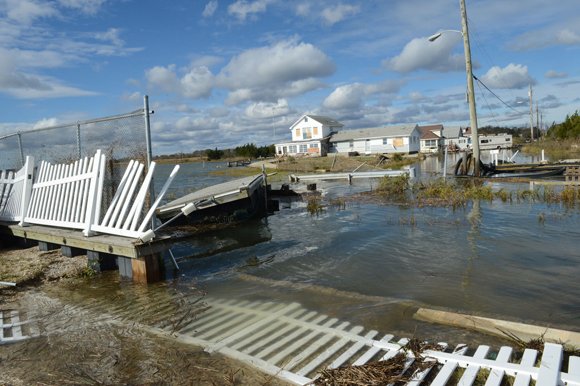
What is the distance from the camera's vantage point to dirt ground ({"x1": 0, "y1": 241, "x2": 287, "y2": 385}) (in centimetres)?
418

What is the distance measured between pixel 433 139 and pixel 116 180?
73.5m

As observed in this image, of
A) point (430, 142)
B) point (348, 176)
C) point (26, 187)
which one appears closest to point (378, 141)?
point (430, 142)

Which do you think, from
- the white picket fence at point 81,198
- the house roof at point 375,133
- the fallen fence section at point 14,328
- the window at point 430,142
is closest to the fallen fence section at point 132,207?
the white picket fence at point 81,198

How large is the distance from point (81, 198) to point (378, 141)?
5933 centimetres

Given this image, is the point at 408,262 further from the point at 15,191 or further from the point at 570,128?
the point at 570,128

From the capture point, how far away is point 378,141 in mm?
64750

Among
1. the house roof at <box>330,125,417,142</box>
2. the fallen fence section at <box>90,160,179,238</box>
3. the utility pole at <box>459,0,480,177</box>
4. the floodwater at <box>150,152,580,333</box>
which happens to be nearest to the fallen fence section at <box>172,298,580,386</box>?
the floodwater at <box>150,152,580,333</box>

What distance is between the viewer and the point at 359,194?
20.0 meters

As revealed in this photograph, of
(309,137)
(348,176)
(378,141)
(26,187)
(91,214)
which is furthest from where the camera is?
(309,137)

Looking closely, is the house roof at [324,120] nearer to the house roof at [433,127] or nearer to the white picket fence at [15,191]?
the house roof at [433,127]

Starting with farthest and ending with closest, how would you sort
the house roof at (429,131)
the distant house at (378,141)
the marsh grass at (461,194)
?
the house roof at (429,131) < the distant house at (378,141) < the marsh grass at (461,194)

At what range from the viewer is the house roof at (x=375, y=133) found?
210ft

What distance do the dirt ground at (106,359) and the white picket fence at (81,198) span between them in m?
2.00

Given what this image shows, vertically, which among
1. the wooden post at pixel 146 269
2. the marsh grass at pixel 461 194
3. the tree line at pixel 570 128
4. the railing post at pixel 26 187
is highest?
the tree line at pixel 570 128
